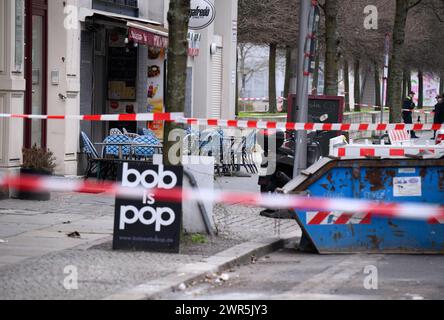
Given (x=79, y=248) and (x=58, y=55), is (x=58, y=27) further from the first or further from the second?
(x=79, y=248)

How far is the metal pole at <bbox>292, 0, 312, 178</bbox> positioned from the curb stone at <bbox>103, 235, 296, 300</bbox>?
2.26 metres

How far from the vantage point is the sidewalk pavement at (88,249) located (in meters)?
8.35

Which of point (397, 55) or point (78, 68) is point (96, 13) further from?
point (397, 55)

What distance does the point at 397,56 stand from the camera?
26.5 metres

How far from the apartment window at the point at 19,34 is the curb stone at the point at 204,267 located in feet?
18.1

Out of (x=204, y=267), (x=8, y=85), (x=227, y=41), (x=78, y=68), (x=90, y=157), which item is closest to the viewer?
(x=204, y=267)

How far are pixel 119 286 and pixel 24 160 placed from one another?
703cm

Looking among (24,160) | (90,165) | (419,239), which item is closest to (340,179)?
(419,239)

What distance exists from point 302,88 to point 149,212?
5187 mm

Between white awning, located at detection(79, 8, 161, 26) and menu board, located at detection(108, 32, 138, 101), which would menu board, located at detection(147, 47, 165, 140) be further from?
white awning, located at detection(79, 8, 161, 26)

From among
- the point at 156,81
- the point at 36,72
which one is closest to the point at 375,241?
the point at 36,72

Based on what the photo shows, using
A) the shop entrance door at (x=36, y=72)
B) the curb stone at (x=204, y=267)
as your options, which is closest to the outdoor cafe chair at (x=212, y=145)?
the shop entrance door at (x=36, y=72)

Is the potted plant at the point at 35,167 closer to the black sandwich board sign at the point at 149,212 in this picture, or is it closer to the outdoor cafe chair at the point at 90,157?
the outdoor cafe chair at the point at 90,157

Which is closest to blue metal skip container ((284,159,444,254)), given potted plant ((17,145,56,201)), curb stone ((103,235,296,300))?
curb stone ((103,235,296,300))
